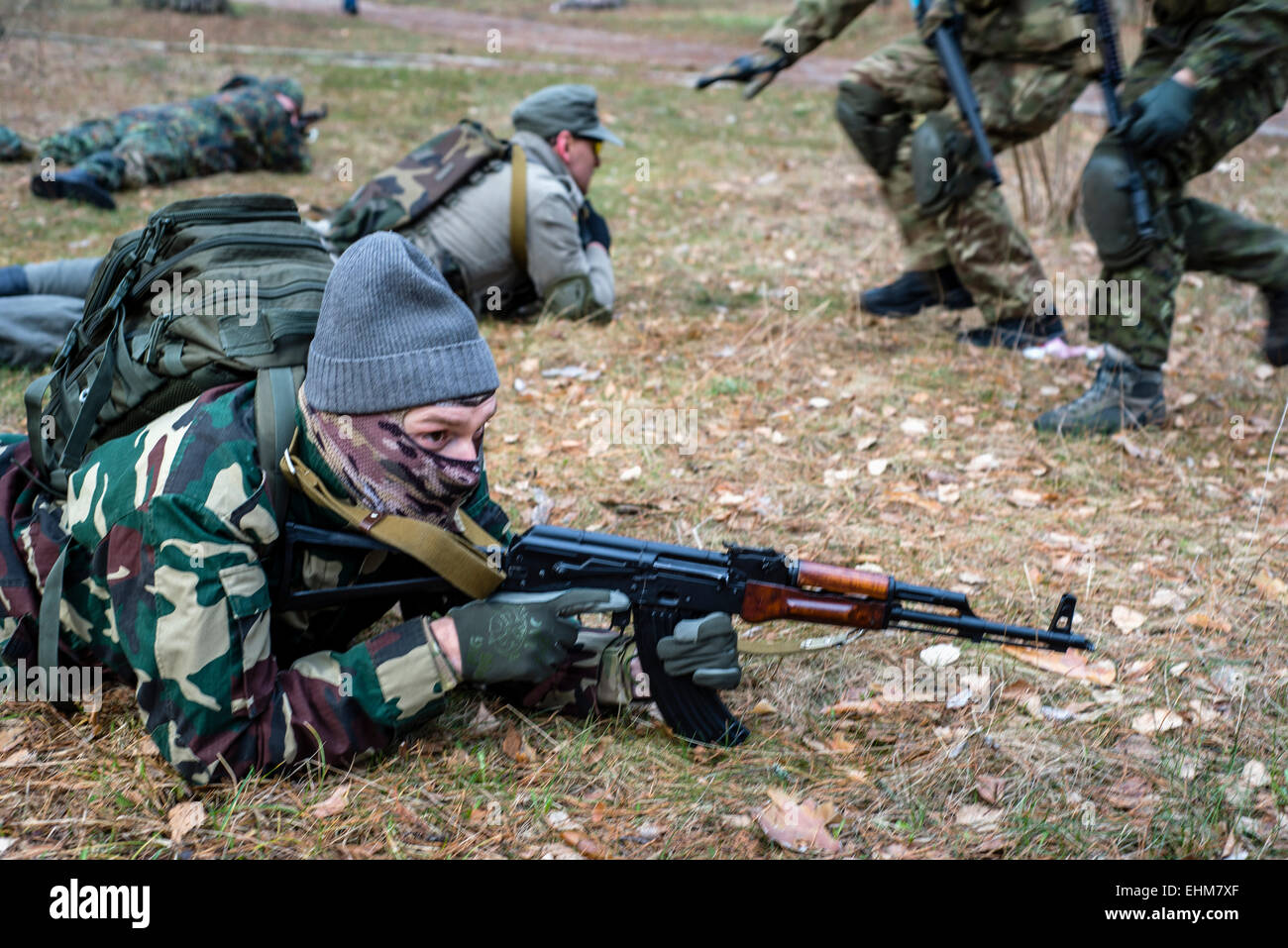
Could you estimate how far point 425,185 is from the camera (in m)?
5.58

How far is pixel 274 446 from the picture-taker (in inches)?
92.4

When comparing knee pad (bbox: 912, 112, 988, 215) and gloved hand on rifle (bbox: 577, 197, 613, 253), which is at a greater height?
knee pad (bbox: 912, 112, 988, 215)

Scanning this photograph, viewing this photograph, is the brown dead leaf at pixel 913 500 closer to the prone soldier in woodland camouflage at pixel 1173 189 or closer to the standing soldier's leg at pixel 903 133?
the prone soldier in woodland camouflage at pixel 1173 189

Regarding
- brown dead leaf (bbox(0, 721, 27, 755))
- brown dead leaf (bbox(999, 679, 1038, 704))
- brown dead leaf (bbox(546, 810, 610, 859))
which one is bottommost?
brown dead leaf (bbox(546, 810, 610, 859))

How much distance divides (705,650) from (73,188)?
703 cm

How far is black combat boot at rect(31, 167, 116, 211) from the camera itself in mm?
7586

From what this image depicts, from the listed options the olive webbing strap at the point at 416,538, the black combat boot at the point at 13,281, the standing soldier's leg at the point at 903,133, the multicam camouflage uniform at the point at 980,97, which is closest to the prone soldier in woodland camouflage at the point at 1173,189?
the multicam camouflage uniform at the point at 980,97

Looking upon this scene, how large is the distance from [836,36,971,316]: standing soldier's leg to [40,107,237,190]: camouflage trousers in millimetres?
5402

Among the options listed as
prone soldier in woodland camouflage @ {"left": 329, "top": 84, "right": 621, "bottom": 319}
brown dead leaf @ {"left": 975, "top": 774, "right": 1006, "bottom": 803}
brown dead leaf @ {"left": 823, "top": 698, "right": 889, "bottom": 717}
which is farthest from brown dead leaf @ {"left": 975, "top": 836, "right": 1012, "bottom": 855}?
prone soldier in woodland camouflage @ {"left": 329, "top": 84, "right": 621, "bottom": 319}

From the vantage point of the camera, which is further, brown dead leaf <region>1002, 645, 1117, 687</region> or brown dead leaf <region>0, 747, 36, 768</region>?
brown dead leaf <region>1002, 645, 1117, 687</region>

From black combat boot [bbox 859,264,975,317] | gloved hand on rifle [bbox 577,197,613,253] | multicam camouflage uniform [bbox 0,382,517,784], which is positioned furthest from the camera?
gloved hand on rifle [bbox 577,197,613,253]

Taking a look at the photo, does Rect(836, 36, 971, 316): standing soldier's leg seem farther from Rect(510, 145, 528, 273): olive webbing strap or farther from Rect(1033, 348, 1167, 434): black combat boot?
Rect(510, 145, 528, 273): olive webbing strap

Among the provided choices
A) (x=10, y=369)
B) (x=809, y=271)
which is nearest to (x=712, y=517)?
(x=10, y=369)

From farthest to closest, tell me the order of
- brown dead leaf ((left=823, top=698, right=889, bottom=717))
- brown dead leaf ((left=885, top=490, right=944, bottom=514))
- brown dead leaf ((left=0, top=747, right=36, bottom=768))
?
brown dead leaf ((left=885, top=490, right=944, bottom=514)), brown dead leaf ((left=823, top=698, right=889, bottom=717)), brown dead leaf ((left=0, top=747, right=36, bottom=768))
